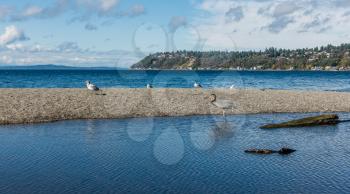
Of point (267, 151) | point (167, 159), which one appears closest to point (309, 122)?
point (267, 151)

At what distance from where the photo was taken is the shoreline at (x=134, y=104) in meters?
40.2

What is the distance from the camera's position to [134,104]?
4644cm

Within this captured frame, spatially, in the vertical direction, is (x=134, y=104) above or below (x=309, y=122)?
above

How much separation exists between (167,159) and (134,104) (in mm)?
22268

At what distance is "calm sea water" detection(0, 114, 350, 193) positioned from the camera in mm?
19672

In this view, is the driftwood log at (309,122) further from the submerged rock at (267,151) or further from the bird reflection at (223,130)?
the submerged rock at (267,151)

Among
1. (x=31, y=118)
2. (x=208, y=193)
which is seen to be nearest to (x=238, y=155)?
(x=208, y=193)

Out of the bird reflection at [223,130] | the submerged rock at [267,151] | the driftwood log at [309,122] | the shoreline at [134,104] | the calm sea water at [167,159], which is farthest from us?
the shoreline at [134,104]

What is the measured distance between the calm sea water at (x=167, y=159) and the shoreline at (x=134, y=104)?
3.68 metres

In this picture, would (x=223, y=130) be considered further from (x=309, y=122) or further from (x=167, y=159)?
(x=167, y=159)

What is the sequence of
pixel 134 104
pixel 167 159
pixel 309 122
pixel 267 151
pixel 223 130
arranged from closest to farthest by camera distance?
pixel 167 159
pixel 267 151
pixel 223 130
pixel 309 122
pixel 134 104

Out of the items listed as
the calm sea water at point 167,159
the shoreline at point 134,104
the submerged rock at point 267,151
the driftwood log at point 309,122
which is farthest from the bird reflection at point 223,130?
the shoreline at point 134,104

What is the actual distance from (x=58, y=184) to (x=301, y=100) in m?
40.3

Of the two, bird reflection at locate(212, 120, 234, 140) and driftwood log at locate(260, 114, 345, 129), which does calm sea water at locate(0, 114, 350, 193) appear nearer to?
bird reflection at locate(212, 120, 234, 140)
